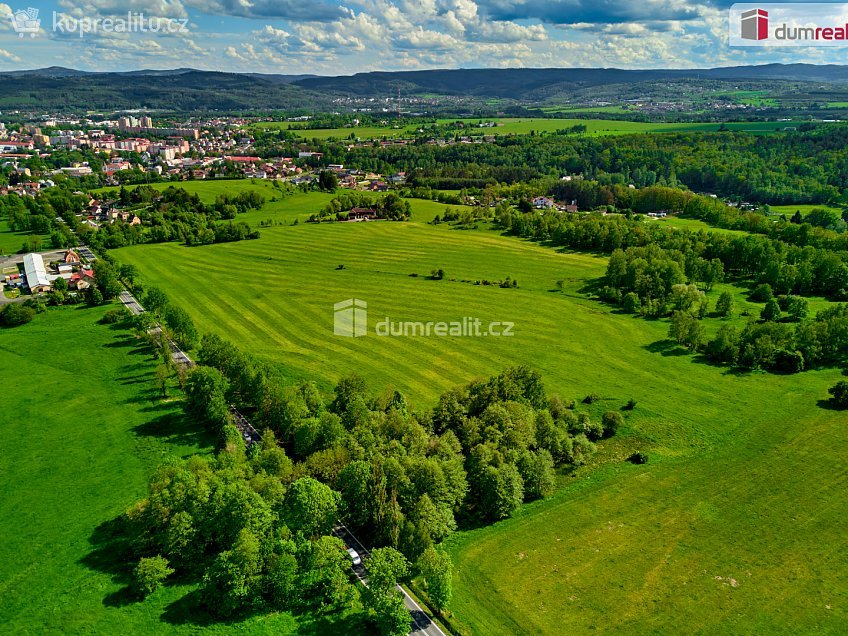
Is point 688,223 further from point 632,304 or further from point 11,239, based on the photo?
point 11,239

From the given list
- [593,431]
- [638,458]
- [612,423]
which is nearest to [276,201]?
[593,431]

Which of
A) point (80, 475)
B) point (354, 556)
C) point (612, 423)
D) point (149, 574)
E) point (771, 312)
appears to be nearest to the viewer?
point (149, 574)

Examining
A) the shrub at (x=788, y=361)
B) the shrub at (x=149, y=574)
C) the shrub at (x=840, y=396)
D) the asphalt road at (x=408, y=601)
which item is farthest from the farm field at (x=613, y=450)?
the shrub at (x=149, y=574)

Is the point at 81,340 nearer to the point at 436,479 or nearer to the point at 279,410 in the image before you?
the point at 279,410

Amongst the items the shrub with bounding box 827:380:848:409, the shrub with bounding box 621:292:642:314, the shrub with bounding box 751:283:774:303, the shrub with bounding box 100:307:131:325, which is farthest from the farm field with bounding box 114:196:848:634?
the shrub with bounding box 100:307:131:325

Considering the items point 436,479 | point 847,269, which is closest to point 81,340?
point 436,479

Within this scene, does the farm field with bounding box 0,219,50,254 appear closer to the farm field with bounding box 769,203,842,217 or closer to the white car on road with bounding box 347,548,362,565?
the white car on road with bounding box 347,548,362,565

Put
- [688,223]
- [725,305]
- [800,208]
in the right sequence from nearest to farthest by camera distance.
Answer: [725,305] → [688,223] → [800,208]
